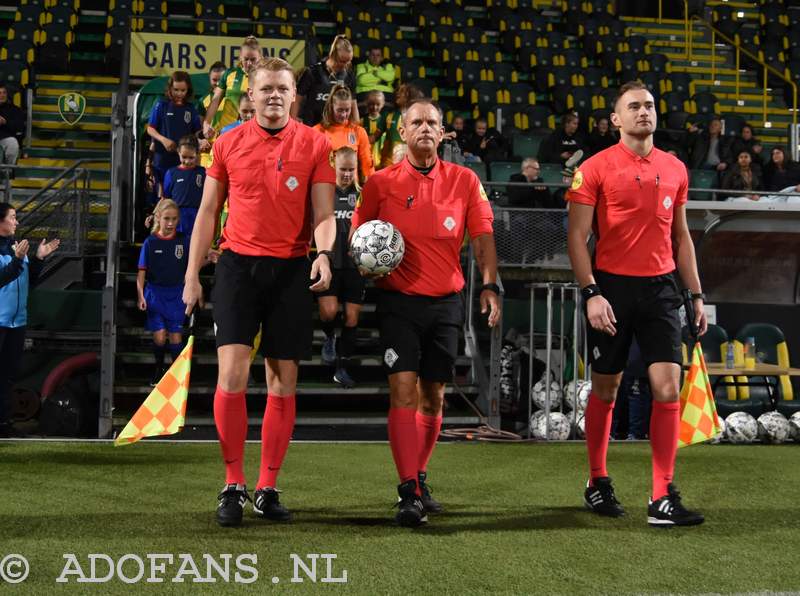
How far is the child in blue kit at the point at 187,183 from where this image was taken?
9.56m

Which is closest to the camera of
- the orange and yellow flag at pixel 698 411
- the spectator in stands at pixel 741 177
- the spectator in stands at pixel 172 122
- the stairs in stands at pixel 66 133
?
the orange and yellow flag at pixel 698 411

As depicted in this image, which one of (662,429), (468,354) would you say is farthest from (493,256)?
(468,354)

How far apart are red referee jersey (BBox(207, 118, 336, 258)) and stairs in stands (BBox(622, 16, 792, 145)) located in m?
15.1

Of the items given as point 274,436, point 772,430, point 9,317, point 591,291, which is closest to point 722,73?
point 772,430

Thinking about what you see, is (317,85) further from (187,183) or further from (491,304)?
(491,304)

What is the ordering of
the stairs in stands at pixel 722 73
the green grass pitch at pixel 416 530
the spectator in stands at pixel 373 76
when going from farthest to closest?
the stairs in stands at pixel 722 73
the spectator in stands at pixel 373 76
the green grass pitch at pixel 416 530

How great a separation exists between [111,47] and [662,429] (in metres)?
15.1

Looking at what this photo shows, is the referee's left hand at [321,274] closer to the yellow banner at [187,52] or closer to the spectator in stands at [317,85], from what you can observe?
the spectator in stands at [317,85]

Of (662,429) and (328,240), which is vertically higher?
(328,240)

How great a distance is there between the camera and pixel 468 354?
9516 mm

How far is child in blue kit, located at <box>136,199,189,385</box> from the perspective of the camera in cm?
883

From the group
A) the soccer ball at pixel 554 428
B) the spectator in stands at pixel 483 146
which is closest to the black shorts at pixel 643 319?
the soccer ball at pixel 554 428

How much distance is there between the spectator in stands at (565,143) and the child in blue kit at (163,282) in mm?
6525

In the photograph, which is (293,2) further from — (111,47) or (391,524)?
(391,524)
